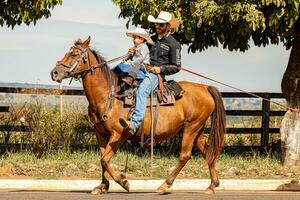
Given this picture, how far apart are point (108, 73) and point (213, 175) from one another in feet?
8.42

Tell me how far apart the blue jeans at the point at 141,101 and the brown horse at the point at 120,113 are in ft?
0.64

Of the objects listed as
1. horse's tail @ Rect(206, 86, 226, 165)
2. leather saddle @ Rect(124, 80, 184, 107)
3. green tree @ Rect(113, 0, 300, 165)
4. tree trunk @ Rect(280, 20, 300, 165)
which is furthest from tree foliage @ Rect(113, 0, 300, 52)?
leather saddle @ Rect(124, 80, 184, 107)

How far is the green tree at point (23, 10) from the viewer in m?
14.4

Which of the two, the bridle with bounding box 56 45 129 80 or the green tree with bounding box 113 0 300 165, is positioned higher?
the green tree with bounding box 113 0 300 165

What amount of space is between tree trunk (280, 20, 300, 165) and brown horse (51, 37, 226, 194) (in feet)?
12.1

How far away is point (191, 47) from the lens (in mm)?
16906

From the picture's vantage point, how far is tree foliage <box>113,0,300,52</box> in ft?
47.5

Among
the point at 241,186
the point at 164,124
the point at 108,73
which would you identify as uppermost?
the point at 108,73

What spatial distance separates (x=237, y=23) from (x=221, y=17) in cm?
35

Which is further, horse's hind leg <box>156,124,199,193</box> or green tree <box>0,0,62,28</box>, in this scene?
green tree <box>0,0,62,28</box>

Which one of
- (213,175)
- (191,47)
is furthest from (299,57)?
(213,175)

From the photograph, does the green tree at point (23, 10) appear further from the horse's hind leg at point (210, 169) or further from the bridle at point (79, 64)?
the horse's hind leg at point (210, 169)

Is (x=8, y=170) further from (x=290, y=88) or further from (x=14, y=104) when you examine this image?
(x=290, y=88)

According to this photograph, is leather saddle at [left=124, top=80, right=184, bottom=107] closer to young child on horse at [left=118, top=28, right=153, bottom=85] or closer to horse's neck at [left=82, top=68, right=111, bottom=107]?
young child on horse at [left=118, top=28, right=153, bottom=85]
